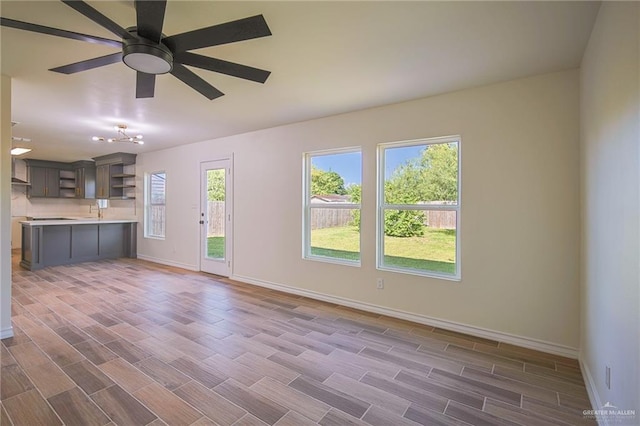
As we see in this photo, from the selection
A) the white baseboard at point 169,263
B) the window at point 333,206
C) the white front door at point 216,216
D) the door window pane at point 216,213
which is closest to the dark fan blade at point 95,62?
the window at point 333,206

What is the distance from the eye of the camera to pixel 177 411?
191 centimetres

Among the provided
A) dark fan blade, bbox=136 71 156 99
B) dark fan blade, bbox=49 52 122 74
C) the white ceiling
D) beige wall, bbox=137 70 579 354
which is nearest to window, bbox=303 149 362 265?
beige wall, bbox=137 70 579 354

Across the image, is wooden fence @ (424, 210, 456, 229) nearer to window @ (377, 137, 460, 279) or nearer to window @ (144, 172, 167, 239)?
window @ (377, 137, 460, 279)

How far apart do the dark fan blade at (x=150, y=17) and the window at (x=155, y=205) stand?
543 cm

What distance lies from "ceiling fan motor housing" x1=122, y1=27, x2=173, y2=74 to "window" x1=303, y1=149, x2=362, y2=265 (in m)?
2.47

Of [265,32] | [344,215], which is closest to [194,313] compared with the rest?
[344,215]

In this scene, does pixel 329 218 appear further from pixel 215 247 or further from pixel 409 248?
pixel 215 247

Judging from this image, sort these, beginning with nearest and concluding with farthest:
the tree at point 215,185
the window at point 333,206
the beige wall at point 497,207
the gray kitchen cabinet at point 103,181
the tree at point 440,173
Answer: the beige wall at point 497,207 < the tree at point 440,173 < the window at point 333,206 < the tree at point 215,185 < the gray kitchen cabinet at point 103,181

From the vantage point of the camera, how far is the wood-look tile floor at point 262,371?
190 cm

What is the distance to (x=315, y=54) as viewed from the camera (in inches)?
94.7

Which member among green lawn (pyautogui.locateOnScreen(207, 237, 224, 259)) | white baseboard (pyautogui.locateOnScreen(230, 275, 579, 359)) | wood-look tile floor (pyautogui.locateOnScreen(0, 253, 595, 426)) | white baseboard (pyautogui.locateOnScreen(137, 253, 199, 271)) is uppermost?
green lawn (pyautogui.locateOnScreen(207, 237, 224, 259))

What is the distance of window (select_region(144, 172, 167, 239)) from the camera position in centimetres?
675

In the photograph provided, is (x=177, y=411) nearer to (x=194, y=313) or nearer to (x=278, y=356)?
(x=278, y=356)

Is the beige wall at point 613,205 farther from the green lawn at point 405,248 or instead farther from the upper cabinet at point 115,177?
the upper cabinet at point 115,177
